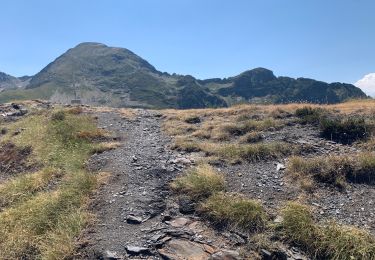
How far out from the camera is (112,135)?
66.6ft

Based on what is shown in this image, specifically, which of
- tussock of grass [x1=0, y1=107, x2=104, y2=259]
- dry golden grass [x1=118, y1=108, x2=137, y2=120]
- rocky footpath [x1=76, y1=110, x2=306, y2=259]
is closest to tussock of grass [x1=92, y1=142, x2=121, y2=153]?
tussock of grass [x1=0, y1=107, x2=104, y2=259]

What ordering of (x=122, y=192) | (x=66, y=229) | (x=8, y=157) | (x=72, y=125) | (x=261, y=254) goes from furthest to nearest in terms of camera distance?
1. (x=72, y=125)
2. (x=8, y=157)
3. (x=122, y=192)
4. (x=66, y=229)
5. (x=261, y=254)

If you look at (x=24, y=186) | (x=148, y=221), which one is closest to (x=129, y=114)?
(x=24, y=186)

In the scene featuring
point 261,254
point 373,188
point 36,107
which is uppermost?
point 36,107

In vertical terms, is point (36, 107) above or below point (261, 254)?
above

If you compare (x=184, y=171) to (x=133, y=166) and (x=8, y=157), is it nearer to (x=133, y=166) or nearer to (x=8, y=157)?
(x=133, y=166)

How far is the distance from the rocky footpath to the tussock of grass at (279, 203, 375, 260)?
0.41m

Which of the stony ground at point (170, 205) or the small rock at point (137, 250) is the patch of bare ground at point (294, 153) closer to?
the stony ground at point (170, 205)

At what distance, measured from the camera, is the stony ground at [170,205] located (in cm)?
923

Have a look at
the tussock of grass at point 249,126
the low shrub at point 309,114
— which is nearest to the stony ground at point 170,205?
the tussock of grass at point 249,126

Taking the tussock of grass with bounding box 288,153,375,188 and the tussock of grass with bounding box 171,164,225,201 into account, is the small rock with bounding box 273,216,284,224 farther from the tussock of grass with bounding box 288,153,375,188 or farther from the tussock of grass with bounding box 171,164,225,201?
the tussock of grass with bounding box 288,153,375,188

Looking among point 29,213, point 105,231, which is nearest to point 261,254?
point 105,231

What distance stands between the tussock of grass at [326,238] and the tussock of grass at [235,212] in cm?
69

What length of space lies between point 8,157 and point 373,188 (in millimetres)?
16777
